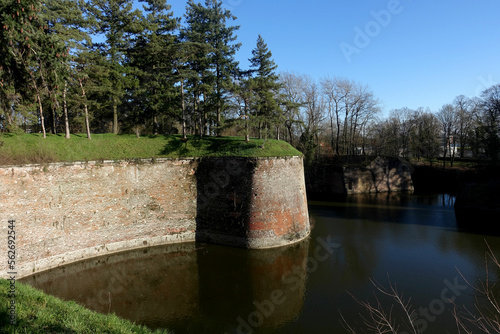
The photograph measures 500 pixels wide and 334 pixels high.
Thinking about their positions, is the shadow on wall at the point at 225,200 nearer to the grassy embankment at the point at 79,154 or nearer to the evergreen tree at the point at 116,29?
the grassy embankment at the point at 79,154

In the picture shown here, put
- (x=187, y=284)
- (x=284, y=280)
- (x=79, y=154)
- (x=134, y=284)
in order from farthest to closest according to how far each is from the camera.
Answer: (x=79, y=154), (x=284, y=280), (x=134, y=284), (x=187, y=284)

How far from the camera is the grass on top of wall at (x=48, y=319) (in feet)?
16.6

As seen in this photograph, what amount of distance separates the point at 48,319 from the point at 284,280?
8.72 metres

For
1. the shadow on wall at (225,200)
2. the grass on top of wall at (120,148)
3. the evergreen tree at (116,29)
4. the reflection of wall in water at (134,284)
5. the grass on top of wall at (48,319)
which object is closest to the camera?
the grass on top of wall at (48,319)

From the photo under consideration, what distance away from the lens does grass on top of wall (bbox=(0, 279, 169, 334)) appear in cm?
506

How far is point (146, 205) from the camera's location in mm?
15406

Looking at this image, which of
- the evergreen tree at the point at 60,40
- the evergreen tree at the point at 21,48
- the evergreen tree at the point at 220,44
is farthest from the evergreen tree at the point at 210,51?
the evergreen tree at the point at 21,48

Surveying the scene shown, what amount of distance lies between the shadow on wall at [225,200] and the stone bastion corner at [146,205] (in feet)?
0.18

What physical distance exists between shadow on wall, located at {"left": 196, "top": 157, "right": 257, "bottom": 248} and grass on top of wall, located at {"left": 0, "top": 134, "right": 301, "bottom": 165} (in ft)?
2.70

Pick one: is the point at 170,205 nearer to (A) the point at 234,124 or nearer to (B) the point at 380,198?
(A) the point at 234,124

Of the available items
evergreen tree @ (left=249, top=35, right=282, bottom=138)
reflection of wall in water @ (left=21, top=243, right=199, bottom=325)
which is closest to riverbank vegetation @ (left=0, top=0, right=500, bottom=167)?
evergreen tree @ (left=249, top=35, right=282, bottom=138)

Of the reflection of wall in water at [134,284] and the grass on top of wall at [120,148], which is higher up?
the grass on top of wall at [120,148]

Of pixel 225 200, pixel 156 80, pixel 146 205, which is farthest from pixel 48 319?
pixel 156 80

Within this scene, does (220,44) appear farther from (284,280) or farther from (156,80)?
(284,280)
